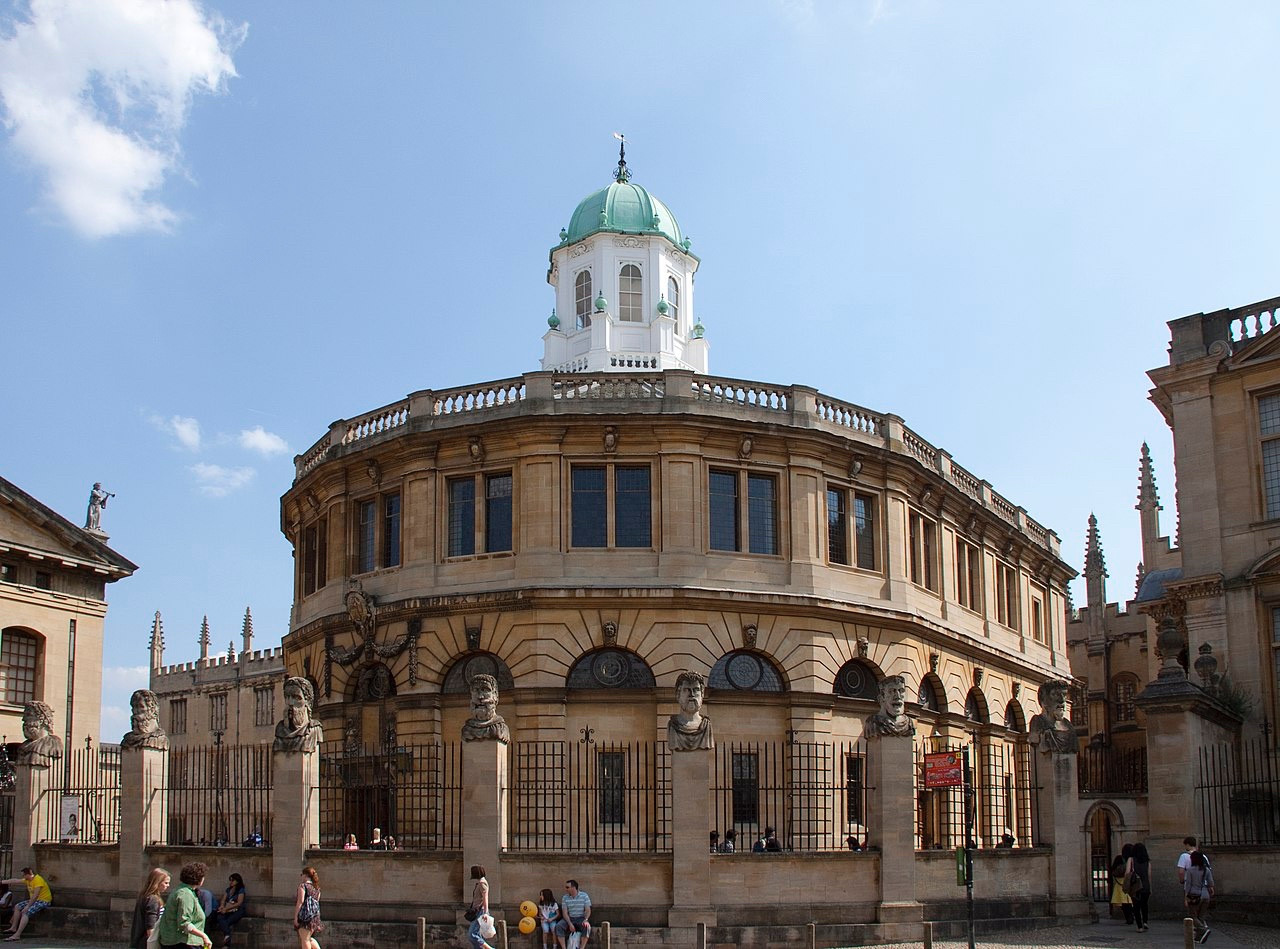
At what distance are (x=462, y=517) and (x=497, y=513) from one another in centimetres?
104

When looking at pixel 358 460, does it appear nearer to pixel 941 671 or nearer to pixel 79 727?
pixel 79 727

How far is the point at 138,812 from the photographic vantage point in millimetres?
26625

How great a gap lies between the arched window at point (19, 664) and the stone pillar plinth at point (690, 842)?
24.9m

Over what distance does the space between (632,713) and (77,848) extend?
1230 centimetres

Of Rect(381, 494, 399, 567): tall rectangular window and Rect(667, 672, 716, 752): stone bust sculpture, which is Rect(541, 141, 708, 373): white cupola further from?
Rect(667, 672, 716, 752): stone bust sculpture

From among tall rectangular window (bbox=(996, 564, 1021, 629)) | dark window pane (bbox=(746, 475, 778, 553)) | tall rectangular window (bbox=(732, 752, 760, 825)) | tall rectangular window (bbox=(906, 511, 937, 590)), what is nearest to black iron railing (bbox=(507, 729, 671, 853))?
tall rectangular window (bbox=(732, 752, 760, 825))

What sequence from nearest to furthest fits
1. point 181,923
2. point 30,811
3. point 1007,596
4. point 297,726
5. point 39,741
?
point 181,923 → point 297,726 → point 30,811 → point 39,741 → point 1007,596

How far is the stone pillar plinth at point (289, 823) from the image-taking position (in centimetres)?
2420

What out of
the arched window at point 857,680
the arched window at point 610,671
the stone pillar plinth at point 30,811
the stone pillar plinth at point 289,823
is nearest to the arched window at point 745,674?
the arched window at point 610,671

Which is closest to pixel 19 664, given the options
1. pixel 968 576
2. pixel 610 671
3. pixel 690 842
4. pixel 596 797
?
→ pixel 610 671

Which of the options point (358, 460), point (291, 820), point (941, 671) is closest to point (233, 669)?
point (358, 460)

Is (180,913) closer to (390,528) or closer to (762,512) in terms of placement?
(762,512)

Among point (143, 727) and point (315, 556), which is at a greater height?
point (315, 556)

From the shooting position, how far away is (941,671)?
39.9m
